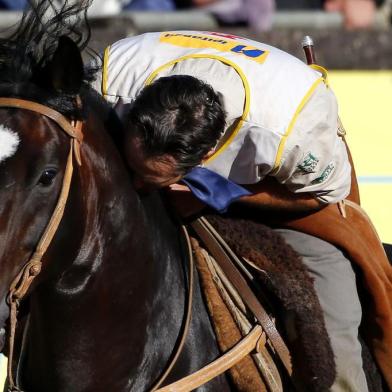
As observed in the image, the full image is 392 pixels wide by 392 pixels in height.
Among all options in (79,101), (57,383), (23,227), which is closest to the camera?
(23,227)

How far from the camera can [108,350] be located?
240cm

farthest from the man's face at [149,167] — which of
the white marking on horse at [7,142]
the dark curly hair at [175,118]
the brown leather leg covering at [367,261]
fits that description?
the brown leather leg covering at [367,261]

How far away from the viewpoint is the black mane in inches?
84.4

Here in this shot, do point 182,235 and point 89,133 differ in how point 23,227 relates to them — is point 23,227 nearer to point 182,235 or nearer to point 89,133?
point 89,133

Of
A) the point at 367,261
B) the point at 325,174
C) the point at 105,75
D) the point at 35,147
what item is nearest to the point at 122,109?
the point at 105,75

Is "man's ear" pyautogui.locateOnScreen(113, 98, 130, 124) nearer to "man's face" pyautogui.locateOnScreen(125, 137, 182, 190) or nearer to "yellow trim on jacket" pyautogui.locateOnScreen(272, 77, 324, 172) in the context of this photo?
"man's face" pyautogui.locateOnScreen(125, 137, 182, 190)

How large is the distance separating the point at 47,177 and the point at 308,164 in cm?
71

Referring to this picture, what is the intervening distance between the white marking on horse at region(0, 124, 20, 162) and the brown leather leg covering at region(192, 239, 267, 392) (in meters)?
0.71

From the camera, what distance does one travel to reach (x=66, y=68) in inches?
83.3

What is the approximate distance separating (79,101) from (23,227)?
330 millimetres

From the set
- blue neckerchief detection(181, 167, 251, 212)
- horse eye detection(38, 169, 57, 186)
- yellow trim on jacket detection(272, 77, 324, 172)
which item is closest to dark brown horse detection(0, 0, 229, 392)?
horse eye detection(38, 169, 57, 186)

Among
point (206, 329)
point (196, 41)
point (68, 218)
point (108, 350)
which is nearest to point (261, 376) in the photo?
point (206, 329)

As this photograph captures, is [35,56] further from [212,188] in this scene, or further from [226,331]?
[226,331]

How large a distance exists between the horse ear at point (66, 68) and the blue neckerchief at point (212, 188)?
0.40 m
